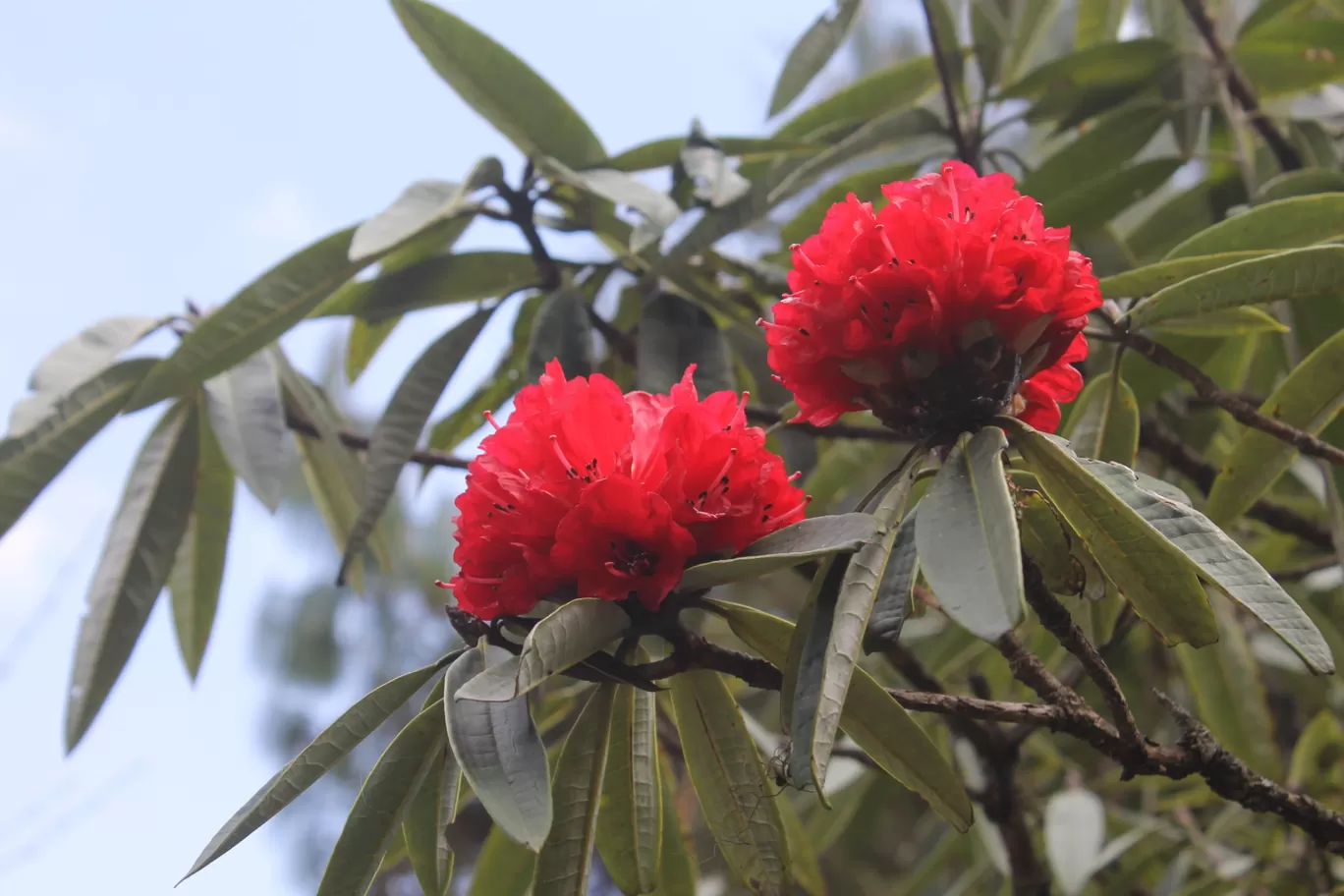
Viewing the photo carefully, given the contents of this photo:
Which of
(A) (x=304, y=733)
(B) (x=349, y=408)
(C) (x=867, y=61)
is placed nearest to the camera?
(C) (x=867, y=61)

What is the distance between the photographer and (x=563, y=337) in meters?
1.00

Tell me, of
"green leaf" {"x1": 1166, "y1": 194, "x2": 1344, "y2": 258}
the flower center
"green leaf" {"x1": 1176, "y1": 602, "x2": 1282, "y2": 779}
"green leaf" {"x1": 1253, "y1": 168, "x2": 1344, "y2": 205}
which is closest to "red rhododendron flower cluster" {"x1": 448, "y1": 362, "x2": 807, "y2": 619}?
the flower center

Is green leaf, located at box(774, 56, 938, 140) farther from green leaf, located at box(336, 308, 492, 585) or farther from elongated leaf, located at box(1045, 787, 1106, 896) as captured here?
elongated leaf, located at box(1045, 787, 1106, 896)

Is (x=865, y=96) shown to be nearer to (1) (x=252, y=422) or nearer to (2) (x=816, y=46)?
(2) (x=816, y=46)

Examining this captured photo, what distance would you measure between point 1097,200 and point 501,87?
0.59 m

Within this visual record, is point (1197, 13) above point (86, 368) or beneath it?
beneath

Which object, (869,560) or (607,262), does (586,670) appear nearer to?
(869,560)

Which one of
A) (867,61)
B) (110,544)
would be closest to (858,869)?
(110,544)

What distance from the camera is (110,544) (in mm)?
994

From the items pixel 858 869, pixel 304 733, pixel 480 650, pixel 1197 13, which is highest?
pixel 1197 13

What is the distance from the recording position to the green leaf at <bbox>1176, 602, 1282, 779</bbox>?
45.0 inches

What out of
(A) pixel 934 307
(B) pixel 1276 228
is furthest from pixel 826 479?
(A) pixel 934 307

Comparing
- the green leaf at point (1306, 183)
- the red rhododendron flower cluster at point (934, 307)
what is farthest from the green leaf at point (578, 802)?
the green leaf at point (1306, 183)

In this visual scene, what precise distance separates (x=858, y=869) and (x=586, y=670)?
168 centimetres
